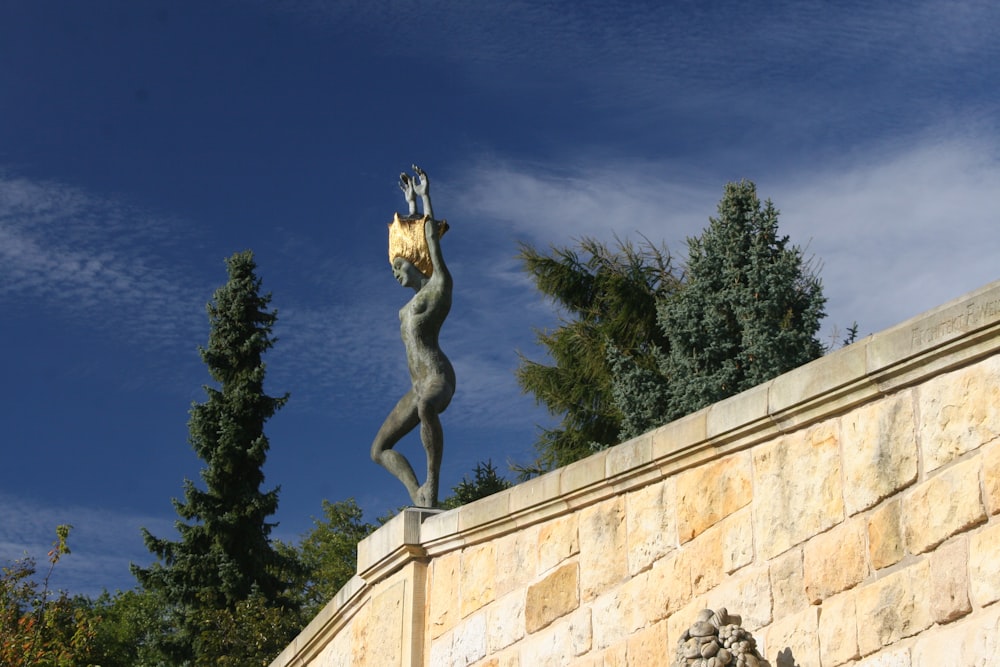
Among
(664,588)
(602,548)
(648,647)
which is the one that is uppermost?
(602,548)

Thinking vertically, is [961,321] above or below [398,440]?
below

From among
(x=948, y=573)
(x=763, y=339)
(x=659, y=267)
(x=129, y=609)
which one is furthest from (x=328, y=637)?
(x=129, y=609)

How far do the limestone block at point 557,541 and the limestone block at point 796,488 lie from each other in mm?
1395

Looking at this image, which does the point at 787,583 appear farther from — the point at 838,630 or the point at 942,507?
the point at 942,507

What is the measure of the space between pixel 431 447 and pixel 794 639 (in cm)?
360

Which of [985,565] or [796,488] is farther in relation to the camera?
[796,488]

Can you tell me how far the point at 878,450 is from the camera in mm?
5910

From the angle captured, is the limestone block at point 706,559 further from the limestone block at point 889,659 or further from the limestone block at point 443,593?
the limestone block at point 443,593

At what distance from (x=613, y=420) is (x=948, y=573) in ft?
57.1

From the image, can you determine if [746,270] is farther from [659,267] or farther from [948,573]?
[948,573]

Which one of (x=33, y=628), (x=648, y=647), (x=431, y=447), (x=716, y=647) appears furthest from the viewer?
(x=33, y=628)

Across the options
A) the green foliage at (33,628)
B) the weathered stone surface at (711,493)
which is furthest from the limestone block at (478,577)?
the green foliage at (33,628)

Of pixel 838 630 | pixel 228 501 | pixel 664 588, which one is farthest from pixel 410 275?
pixel 228 501

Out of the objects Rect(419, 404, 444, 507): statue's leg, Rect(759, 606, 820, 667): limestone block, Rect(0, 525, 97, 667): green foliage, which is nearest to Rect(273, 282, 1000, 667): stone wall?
Rect(759, 606, 820, 667): limestone block
